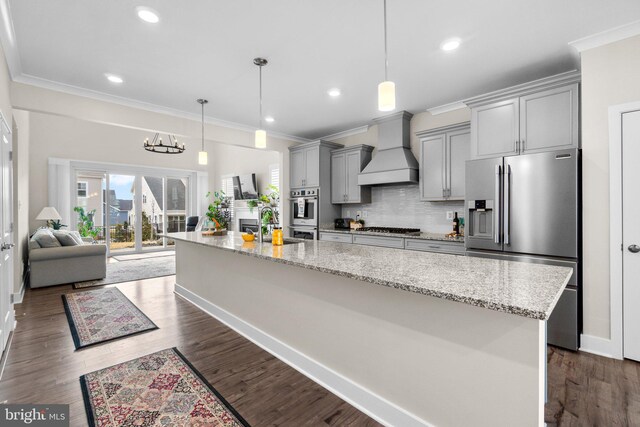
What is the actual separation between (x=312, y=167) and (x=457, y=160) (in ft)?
8.03

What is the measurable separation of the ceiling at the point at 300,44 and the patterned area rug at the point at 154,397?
2676mm

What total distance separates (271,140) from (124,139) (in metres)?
4.79

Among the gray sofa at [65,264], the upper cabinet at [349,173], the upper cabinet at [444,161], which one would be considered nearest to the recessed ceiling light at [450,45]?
the upper cabinet at [444,161]

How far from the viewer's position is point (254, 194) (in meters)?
7.95

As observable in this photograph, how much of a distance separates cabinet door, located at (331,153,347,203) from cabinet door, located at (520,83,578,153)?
110 inches

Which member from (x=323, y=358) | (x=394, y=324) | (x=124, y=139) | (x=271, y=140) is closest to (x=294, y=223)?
(x=271, y=140)

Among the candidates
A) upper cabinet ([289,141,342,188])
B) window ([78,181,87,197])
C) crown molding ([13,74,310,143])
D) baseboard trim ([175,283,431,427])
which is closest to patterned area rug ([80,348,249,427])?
baseboard trim ([175,283,431,427])

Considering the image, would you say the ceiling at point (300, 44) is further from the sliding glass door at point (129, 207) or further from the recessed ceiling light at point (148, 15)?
the sliding glass door at point (129, 207)

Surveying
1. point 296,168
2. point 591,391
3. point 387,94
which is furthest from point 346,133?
point 591,391

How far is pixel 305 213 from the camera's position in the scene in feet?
18.5

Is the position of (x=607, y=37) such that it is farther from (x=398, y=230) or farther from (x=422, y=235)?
Result: (x=398, y=230)

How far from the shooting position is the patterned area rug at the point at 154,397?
1.82 meters

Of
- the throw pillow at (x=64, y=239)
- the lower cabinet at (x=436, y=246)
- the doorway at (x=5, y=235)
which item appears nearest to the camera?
the doorway at (x=5, y=235)

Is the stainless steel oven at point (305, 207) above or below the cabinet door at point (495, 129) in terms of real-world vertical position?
below
